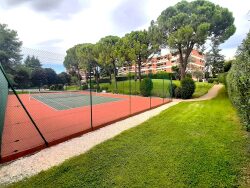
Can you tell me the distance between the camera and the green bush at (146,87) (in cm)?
2394

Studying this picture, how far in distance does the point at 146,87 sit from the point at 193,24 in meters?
10.4

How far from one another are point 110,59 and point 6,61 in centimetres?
1591

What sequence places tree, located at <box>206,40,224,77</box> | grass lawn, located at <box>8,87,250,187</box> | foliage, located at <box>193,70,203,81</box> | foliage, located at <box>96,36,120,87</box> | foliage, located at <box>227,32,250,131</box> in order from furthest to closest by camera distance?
1. foliage, located at <box>193,70,203,81</box>
2. tree, located at <box>206,40,224,77</box>
3. foliage, located at <box>96,36,120,87</box>
4. foliage, located at <box>227,32,250,131</box>
5. grass lawn, located at <box>8,87,250,187</box>

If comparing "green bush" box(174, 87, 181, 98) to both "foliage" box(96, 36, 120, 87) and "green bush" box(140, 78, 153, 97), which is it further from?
"foliage" box(96, 36, 120, 87)

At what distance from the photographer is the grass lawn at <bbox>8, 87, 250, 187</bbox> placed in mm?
4172

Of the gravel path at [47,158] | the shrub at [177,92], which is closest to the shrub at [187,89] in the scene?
the shrub at [177,92]

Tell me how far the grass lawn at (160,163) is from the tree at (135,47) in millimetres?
26213

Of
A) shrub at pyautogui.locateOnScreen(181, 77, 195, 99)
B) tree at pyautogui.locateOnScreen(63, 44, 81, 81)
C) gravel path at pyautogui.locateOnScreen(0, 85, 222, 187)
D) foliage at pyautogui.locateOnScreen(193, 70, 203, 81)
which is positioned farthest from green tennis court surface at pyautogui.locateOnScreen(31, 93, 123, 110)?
foliage at pyautogui.locateOnScreen(193, 70, 203, 81)

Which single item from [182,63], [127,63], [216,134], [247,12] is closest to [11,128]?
[216,134]

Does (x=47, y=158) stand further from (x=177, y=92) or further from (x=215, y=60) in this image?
(x=215, y=60)

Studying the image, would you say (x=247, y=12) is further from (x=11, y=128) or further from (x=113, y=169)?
(x=11, y=128)

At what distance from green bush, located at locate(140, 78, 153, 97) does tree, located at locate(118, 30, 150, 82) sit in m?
8.02

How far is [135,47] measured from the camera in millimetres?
32562

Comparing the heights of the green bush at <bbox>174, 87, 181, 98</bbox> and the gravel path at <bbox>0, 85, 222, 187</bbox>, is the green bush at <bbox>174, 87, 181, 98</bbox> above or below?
above
